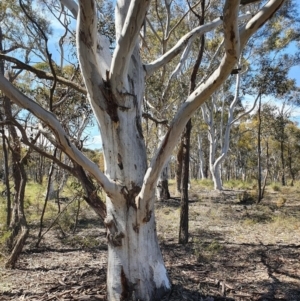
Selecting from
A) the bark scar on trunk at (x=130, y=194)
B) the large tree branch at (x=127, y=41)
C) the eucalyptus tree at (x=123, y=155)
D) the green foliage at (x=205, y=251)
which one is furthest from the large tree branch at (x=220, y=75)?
the green foliage at (x=205, y=251)

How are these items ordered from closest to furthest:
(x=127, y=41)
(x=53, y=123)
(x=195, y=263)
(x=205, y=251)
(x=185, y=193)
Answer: (x=127, y=41)
(x=53, y=123)
(x=195, y=263)
(x=205, y=251)
(x=185, y=193)

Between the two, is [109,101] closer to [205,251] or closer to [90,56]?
[90,56]

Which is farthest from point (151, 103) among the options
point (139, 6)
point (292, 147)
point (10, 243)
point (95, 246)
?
point (292, 147)

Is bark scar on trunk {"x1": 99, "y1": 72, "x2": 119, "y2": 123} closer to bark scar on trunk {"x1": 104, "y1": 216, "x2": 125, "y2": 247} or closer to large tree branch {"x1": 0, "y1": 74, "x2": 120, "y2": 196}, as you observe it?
large tree branch {"x1": 0, "y1": 74, "x2": 120, "y2": 196}

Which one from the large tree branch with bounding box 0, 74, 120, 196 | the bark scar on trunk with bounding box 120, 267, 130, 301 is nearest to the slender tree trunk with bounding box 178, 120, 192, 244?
the bark scar on trunk with bounding box 120, 267, 130, 301

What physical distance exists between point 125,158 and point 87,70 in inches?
32.0

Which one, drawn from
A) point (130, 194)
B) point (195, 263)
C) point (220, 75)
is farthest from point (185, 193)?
point (220, 75)

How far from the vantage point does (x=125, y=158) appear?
3.12 metres

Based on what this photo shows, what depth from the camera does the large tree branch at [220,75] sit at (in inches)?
86.0

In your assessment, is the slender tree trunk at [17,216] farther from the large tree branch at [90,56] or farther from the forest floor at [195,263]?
the large tree branch at [90,56]

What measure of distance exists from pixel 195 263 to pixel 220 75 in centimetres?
287

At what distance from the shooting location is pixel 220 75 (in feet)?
Result: 8.28

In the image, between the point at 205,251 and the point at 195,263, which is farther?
the point at 205,251

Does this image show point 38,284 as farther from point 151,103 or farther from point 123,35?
point 151,103
